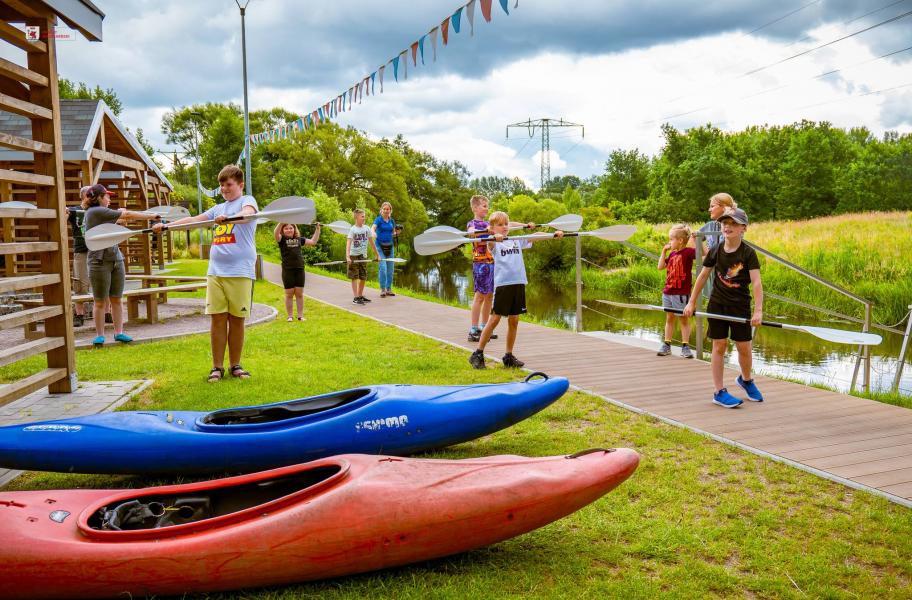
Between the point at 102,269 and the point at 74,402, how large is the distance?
295cm

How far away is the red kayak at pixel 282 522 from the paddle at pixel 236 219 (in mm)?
3022

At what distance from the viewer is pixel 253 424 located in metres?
3.83

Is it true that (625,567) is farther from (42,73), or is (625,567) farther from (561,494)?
(42,73)

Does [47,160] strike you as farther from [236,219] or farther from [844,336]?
[844,336]

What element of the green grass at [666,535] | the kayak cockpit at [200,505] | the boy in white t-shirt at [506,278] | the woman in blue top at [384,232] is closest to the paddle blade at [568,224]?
the boy in white t-shirt at [506,278]

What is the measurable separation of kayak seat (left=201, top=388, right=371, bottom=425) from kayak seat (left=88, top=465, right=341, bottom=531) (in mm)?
907

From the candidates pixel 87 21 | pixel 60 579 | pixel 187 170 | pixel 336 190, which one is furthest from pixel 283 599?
pixel 187 170

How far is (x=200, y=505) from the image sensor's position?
2932 mm

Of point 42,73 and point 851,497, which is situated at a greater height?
point 42,73

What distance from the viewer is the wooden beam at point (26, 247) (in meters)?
4.41

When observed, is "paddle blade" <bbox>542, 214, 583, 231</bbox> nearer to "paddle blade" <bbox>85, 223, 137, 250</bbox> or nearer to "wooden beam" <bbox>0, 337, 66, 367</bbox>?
"paddle blade" <bbox>85, 223, 137, 250</bbox>

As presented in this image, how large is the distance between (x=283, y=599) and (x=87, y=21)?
17.0 feet

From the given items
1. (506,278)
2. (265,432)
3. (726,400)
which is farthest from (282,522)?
(506,278)

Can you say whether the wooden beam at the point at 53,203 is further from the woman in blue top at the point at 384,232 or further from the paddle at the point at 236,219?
the woman in blue top at the point at 384,232
